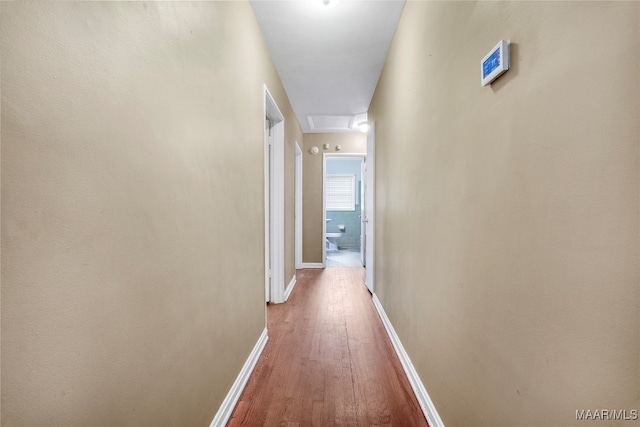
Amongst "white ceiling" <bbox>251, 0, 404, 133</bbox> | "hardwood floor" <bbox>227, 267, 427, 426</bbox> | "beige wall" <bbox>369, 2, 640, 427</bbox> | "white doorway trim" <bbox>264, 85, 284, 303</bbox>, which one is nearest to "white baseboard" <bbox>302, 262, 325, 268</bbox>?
"white doorway trim" <bbox>264, 85, 284, 303</bbox>

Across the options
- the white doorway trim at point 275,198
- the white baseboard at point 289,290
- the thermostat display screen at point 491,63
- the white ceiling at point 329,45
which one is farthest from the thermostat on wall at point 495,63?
the white baseboard at point 289,290

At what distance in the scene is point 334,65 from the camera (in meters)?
2.82

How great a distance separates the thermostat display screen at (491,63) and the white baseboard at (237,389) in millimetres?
1774

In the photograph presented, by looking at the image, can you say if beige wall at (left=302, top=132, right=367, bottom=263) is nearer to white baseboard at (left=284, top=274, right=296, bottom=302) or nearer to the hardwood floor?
white baseboard at (left=284, top=274, right=296, bottom=302)

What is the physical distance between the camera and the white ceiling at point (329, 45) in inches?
79.5

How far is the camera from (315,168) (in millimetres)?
5258

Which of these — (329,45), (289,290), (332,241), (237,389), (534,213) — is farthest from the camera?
(332,241)

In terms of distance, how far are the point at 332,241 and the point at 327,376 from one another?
6200 mm

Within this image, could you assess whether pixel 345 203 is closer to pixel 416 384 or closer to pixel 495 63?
pixel 416 384

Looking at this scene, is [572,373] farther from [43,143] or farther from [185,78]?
[185,78]

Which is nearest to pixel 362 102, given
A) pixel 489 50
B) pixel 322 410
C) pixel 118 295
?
pixel 489 50

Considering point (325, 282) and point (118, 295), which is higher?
point (118, 295)

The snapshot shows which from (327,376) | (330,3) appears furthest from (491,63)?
(327,376)

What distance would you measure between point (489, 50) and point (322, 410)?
1.78 metres
